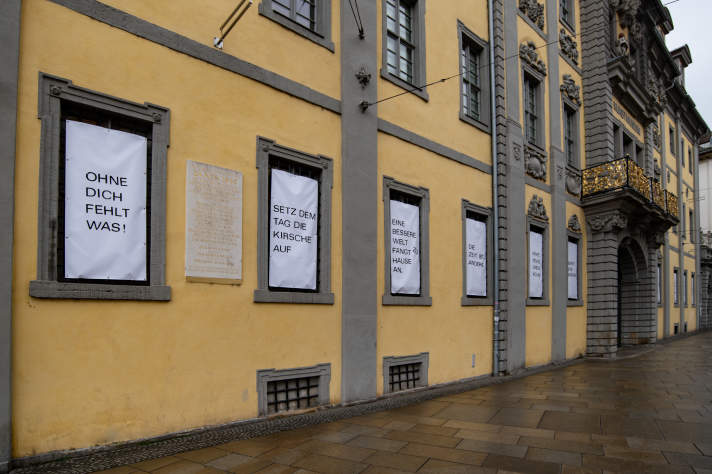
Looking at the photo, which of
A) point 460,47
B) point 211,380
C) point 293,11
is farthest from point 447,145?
point 211,380

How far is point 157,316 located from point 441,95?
745 cm

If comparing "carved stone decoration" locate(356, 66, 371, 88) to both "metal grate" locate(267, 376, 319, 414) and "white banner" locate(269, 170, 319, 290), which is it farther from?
"metal grate" locate(267, 376, 319, 414)

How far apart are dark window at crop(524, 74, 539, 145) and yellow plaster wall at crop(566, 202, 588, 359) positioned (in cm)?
269

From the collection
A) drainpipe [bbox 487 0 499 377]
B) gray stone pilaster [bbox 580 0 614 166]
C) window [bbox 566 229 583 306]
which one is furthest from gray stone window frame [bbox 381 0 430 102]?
gray stone pilaster [bbox 580 0 614 166]

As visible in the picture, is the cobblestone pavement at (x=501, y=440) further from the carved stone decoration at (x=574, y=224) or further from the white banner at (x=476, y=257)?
the carved stone decoration at (x=574, y=224)

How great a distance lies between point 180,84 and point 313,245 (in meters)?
2.94

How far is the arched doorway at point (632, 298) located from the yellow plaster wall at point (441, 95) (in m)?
11.4

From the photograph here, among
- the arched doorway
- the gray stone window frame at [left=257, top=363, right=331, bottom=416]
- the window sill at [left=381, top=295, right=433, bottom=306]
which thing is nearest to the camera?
the gray stone window frame at [left=257, top=363, right=331, bottom=416]

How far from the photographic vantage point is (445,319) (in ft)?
34.4

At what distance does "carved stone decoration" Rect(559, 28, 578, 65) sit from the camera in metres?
16.4

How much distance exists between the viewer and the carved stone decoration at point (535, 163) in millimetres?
13844

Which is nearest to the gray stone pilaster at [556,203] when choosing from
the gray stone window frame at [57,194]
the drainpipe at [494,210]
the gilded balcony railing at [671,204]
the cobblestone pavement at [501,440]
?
the drainpipe at [494,210]

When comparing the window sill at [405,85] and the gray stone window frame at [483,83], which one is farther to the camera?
the gray stone window frame at [483,83]

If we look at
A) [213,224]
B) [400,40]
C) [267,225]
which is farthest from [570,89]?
[213,224]
